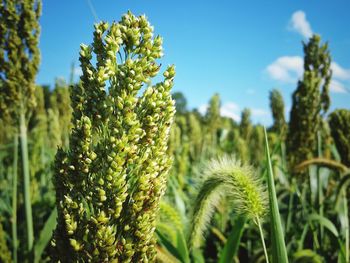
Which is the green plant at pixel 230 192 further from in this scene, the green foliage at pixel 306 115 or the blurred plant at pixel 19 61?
the green foliage at pixel 306 115

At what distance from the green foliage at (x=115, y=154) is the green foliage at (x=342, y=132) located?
344 centimetres

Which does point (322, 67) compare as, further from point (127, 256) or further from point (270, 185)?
point (127, 256)

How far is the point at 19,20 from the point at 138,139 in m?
2.51

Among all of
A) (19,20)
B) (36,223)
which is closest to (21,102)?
(19,20)

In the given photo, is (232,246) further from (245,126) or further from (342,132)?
(245,126)

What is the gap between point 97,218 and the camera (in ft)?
4.18

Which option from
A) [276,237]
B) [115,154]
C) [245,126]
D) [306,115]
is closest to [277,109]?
[245,126]

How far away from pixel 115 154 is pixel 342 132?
3810 millimetres

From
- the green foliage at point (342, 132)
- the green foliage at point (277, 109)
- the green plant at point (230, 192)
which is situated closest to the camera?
the green plant at point (230, 192)

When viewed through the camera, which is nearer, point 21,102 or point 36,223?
point 21,102

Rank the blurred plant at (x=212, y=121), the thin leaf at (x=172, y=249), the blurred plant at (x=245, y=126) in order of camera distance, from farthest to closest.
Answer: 1. the blurred plant at (x=245, y=126)
2. the blurred plant at (x=212, y=121)
3. the thin leaf at (x=172, y=249)

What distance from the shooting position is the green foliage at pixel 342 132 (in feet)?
13.6

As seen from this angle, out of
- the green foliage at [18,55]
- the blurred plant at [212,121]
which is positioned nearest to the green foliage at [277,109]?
the blurred plant at [212,121]

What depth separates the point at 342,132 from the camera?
4.28m
